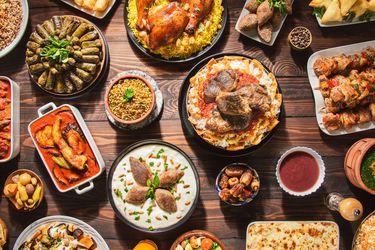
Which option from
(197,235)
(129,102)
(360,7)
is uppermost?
(360,7)

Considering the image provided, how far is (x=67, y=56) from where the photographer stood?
→ 3.82 metres

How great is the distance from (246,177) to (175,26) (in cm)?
136

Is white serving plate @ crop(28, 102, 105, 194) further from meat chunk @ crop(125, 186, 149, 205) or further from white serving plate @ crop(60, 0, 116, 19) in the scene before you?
white serving plate @ crop(60, 0, 116, 19)

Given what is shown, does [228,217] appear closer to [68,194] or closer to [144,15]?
[68,194]

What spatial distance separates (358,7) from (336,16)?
0.61ft

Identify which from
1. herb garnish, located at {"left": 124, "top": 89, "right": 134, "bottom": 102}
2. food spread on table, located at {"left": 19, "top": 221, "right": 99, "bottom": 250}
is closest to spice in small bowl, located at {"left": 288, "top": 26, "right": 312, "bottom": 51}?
herb garnish, located at {"left": 124, "top": 89, "right": 134, "bottom": 102}

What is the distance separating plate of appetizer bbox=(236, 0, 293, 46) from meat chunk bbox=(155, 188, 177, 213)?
150cm

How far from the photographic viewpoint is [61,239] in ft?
13.0

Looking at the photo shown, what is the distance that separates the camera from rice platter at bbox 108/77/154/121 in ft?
12.5

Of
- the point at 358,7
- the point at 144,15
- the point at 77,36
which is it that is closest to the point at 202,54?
the point at 144,15

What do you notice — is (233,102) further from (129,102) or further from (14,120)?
(14,120)

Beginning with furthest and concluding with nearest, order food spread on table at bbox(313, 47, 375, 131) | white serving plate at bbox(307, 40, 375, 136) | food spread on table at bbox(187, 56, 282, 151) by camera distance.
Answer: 1. white serving plate at bbox(307, 40, 375, 136)
2. food spread on table at bbox(313, 47, 375, 131)
3. food spread on table at bbox(187, 56, 282, 151)

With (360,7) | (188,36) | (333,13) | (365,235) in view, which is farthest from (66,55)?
(365,235)

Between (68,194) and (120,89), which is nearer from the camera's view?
(120,89)
